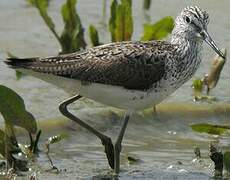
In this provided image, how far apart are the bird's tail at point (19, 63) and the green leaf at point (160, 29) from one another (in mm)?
2417

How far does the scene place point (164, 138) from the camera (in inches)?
360

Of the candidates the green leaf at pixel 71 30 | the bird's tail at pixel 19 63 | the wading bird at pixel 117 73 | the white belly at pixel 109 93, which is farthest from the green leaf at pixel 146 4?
the bird's tail at pixel 19 63

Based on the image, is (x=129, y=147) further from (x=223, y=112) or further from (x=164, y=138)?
(x=223, y=112)

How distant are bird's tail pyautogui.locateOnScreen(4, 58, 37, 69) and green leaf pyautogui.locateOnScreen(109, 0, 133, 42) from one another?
2307 millimetres

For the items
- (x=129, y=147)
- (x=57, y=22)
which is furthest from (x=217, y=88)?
(x=57, y=22)

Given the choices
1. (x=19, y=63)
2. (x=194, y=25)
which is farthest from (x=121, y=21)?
(x=19, y=63)

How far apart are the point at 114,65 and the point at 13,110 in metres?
1.02

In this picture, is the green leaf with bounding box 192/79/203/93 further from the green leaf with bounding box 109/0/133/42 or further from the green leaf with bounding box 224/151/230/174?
the green leaf with bounding box 224/151/230/174

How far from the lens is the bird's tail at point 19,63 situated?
7701 mm

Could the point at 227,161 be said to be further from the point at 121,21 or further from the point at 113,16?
the point at 113,16

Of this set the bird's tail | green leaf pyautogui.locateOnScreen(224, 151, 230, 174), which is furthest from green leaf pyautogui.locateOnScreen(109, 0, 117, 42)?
green leaf pyautogui.locateOnScreen(224, 151, 230, 174)

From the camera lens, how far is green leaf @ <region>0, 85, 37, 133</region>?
777 centimetres

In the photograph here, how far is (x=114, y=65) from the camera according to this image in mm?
8031

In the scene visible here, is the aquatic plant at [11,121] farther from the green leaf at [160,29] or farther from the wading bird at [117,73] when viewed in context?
the green leaf at [160,29]
